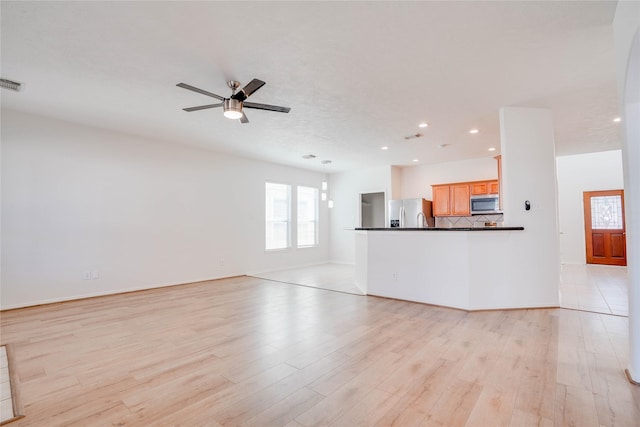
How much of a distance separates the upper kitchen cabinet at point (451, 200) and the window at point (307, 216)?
3.36 meters

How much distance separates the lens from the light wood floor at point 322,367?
1846 millimetres

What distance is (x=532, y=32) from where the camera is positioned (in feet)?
8.38

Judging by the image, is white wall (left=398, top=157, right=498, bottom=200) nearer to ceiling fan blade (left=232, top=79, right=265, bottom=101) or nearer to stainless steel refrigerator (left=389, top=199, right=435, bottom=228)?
stainless steel refrigerator (left=389, top=199, right=435, bottom=228)

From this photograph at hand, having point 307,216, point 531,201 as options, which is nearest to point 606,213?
point 531,201

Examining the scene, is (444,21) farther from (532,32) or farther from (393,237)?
(393,237)

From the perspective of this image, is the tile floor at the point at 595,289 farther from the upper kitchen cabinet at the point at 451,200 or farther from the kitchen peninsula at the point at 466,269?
the upper kitchen cabinet at the point at 451,200

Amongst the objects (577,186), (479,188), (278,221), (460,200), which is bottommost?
(278,221)

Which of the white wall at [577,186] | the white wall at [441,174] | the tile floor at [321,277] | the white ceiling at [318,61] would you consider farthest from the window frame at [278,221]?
the white wall at [577,186]

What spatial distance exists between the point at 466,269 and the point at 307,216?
5482mm

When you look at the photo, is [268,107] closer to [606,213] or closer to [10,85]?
[10,85]

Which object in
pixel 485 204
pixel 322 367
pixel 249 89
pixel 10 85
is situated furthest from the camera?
pixel 485 204

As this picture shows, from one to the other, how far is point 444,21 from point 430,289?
326 cm

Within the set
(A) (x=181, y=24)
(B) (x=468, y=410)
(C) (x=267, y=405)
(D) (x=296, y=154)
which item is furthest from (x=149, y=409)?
(D) (x=296, y=154)

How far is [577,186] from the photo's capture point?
7754mm
